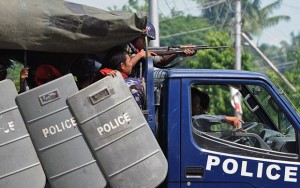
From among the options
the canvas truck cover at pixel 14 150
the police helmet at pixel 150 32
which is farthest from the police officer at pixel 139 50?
the canvas truck cover at pixel 14 150

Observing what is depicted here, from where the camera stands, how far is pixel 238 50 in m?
22.3

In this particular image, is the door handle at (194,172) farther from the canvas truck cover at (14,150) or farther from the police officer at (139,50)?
the canvas truck cover at (14,150)

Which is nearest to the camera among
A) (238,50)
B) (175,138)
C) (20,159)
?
(20,159)

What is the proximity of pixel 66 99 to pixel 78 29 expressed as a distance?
0.64m

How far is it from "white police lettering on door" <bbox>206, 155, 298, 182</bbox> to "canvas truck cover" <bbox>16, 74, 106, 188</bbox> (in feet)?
2.95

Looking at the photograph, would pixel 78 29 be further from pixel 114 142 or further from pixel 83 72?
pixel 114 142

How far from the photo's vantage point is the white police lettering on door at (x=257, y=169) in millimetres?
5637

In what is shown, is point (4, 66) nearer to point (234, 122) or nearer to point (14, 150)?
point (14, 150)

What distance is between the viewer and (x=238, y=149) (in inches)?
225

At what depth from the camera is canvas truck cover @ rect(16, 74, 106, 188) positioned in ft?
17.1

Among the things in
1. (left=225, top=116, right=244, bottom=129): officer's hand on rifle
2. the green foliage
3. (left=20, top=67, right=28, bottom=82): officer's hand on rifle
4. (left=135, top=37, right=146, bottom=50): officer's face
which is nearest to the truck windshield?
(left=225, top=116, right=244, bottom=129): officer's hand on rifle

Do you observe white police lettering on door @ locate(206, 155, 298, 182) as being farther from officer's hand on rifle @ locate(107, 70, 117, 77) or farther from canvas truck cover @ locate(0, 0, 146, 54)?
canvas truck cover @ locate(0, 0, 146, 54)

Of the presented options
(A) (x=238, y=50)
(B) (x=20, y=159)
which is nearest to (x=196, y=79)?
(B) (x=20, y=159)

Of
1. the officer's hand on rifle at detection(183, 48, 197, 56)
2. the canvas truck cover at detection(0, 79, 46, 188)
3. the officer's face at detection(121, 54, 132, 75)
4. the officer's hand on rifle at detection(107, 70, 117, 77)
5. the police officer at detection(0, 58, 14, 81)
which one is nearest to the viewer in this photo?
the canvas truck cover at detection(0, 79, 46, 188)
